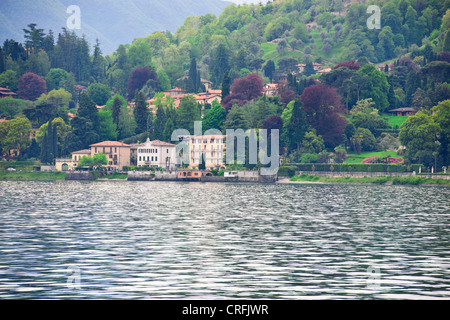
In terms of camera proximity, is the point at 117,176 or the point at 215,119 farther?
the point at 215,119

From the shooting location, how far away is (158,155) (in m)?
150

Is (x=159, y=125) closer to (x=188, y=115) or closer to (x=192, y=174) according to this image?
(x=188, y=115)

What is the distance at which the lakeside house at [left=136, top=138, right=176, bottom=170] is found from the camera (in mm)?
150625

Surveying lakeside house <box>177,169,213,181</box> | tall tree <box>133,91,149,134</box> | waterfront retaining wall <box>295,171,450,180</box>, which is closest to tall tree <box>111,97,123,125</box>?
tall tree <box>133,91,149,134</box>

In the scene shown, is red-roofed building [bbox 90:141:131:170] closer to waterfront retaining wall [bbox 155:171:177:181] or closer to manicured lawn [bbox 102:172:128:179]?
manicured lawn [bbox 102:172:128:179]

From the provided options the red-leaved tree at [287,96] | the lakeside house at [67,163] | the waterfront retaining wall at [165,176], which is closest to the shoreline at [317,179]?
the lakeside house at [67,163]

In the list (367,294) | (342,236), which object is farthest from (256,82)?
(367,294)

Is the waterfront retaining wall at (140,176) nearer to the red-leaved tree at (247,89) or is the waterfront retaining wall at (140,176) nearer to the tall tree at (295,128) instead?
the tall tree at (295,128)

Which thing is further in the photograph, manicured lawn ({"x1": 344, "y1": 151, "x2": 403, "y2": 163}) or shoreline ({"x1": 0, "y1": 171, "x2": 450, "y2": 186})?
manicured lawn ({"x1": 344, "y1": 151, "x2": 403, "y2": 163})

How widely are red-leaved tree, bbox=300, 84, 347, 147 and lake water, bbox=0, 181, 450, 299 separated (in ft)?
273

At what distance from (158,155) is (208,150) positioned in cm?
1135

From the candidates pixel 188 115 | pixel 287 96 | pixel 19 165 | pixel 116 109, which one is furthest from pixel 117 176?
pixel 287 96

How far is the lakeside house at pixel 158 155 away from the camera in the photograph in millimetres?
150625
